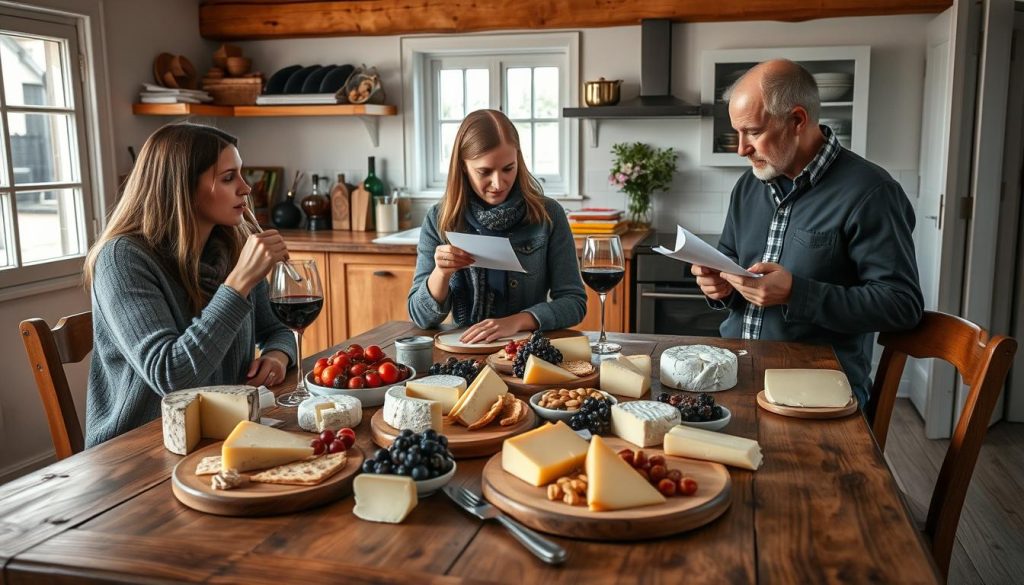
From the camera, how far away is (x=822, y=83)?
4.39 m

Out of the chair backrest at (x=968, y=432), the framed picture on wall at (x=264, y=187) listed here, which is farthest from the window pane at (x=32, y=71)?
the chair backrest at (x=968, y=432)

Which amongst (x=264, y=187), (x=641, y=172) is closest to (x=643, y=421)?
(x=641, y=172)

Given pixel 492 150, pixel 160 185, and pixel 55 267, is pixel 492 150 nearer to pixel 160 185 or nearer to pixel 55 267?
pixel 160 185

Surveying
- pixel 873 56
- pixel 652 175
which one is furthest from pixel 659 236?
pixel 873 56

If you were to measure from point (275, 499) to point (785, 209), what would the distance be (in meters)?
1.66

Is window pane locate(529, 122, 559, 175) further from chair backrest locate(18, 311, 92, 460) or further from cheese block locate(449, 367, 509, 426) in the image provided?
cheese block locate(449, 367, 509, 426)

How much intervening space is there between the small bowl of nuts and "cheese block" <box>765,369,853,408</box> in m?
0.31

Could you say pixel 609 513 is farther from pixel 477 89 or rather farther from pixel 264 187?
pixel 264 187

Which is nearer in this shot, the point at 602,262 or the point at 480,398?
the point at 480,398

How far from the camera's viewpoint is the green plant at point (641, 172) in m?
4.58

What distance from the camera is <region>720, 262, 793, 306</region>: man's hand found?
81.4 inches

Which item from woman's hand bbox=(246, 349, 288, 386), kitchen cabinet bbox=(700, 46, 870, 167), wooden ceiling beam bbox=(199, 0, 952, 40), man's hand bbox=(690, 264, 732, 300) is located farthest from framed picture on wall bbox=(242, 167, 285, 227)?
man's hand bbox=(690, 264, 732, 300)

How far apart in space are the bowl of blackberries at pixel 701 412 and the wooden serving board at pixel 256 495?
0.58m

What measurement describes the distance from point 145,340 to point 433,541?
98 centimetres
